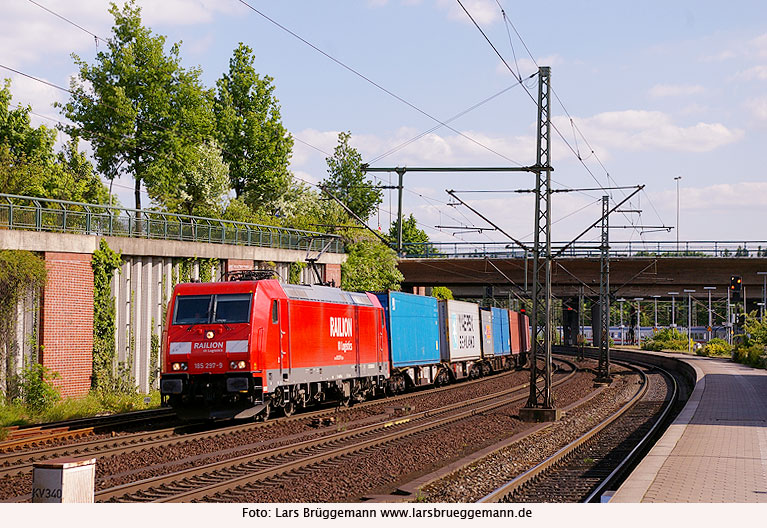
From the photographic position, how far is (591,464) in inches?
635

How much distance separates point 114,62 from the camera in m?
41.5

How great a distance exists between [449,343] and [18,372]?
18204 millimetres

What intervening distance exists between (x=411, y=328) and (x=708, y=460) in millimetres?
17611

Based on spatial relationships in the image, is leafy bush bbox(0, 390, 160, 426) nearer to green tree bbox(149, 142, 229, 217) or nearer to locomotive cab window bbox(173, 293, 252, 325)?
locomotive cab window bbox(173, 293, 252, 325)

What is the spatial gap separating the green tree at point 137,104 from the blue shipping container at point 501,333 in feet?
59.4

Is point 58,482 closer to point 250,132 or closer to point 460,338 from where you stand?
point 460,338

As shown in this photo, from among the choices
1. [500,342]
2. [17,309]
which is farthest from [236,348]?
[500,342]

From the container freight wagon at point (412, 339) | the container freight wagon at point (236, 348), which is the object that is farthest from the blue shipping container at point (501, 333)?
the container freight wagon at point (236, 348)

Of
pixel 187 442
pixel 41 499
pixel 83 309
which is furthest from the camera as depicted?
pixel 83 309

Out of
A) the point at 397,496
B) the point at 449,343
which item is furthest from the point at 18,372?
the point at 449,343

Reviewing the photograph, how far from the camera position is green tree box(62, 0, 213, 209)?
135ft

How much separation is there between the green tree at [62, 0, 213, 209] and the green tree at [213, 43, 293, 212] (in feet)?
26.4
